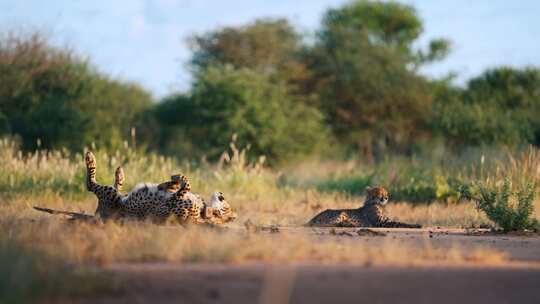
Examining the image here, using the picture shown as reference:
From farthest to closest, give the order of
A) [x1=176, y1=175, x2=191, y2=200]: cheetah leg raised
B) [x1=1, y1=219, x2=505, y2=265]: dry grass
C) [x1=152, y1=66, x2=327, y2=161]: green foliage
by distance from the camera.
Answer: [x1=152, y1=66, x2=327, y2=161]: green foliage
[x1=176, y1=175, x2=191, y2=200]: cheetah leg raised
[x1=1, y1=219, x2=505, y2=265]: dry grass

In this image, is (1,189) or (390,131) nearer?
(1,189)

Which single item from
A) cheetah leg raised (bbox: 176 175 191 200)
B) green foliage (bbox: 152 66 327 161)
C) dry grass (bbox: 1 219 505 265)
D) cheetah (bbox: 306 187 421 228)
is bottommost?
dry grass (bbox: 1 219 505 265)

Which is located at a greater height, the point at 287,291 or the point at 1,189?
the point at 1,189

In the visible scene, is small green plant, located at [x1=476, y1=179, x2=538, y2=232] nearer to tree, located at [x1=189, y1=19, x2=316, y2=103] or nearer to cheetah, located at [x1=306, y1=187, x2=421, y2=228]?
cheetah, located at [x1=306, y1=187, x2=421, y2=228]

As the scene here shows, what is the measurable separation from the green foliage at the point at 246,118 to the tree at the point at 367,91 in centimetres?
434

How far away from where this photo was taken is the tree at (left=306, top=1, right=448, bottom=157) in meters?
35.6

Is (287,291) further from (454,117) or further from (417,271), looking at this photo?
(454,117)

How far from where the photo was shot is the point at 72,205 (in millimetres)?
13297

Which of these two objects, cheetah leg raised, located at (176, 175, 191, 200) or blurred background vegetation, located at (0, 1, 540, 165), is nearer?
cheetah leg raised, located at (176, 175, 191, 200)

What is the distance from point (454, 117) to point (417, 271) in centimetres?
2544

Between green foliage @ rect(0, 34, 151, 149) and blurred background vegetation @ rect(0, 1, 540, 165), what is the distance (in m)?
0.04

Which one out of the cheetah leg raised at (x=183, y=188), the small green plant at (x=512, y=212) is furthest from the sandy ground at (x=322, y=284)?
the small green plant at (x=512, y=212)

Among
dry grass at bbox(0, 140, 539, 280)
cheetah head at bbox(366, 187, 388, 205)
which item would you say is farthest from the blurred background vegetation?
cheetah head at bbox(366, 187, 388, 205)

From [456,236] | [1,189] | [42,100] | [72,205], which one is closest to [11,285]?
[456,236]
